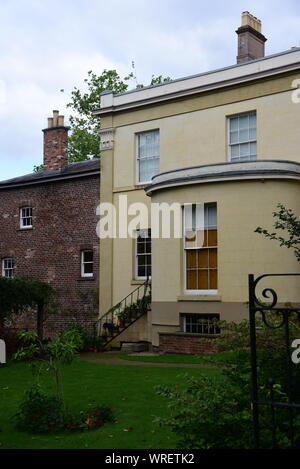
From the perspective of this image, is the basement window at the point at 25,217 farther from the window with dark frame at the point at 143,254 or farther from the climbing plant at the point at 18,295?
the climbing plant at the point at 18,295

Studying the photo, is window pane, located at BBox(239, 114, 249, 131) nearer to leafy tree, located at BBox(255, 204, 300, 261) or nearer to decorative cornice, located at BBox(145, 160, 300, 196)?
decorative cornice, located at BBox(145, 160, 300, 196)

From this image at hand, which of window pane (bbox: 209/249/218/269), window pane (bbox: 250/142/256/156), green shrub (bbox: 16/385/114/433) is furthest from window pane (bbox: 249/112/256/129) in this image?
green shrub (bbox: 16/385/114/433)

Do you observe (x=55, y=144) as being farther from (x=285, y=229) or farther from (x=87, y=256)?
(x=285, y=229)

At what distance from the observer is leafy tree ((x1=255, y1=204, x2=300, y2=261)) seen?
1639 centimetres

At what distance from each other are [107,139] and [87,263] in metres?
5.31

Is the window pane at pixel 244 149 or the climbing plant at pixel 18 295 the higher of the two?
the window pane at pixel 244 149

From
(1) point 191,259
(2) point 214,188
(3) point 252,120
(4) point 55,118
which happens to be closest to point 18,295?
(1) point 191,259

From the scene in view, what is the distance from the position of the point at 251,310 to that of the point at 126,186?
1891cm

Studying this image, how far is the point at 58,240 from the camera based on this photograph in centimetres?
2672

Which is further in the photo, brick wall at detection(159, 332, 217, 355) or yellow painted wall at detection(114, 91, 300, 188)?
yellow painted wall at detection(114, 91, 300, 188)

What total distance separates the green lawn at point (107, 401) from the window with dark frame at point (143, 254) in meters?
6.11

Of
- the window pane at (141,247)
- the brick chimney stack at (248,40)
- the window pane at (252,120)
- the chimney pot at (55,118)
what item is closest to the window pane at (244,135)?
the window pane at (252,120)

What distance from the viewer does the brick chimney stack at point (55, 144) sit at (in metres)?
28.6
